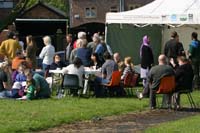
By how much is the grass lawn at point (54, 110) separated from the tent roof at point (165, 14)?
550 centimetres

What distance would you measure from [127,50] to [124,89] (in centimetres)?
820

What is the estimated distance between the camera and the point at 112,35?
84.4 ft

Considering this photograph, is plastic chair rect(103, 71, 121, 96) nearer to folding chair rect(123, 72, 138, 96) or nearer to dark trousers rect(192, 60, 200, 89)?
folding chair rect(123, 72, 138, 96)

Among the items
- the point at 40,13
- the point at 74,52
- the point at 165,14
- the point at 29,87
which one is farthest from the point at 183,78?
the point at 40,13

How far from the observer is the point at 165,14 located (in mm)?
22797

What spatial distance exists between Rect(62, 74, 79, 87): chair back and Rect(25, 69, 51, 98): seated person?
1.83 feet

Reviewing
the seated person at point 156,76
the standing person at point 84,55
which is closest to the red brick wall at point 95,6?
the standing person at point 84,55

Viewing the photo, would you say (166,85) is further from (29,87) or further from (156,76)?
(29,87)

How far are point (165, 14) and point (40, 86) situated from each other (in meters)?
7.40

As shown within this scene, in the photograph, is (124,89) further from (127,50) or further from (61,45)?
(61,45)

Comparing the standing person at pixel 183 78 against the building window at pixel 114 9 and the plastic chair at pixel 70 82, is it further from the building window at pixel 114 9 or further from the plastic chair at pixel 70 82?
the building window at pixel 114 9

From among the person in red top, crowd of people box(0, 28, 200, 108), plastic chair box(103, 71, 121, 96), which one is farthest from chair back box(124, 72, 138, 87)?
the person in red top

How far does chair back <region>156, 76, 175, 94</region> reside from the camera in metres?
15.7

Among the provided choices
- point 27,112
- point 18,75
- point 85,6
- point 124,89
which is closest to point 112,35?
point 124,89
